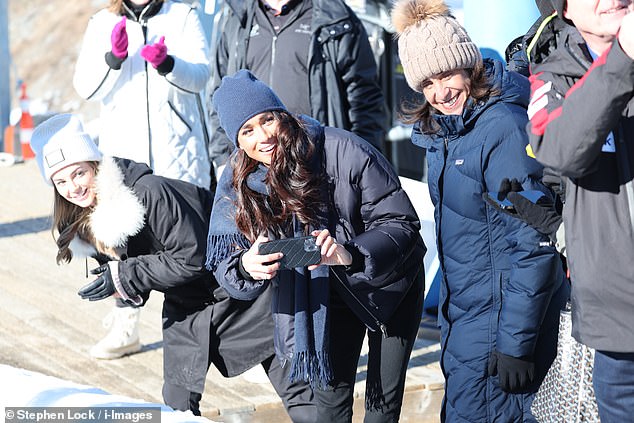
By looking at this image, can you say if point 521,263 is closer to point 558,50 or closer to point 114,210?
point 558,50

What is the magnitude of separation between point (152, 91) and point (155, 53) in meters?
0.29

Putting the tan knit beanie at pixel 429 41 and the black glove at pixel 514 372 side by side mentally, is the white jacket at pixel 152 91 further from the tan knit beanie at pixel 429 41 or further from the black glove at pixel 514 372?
the black glove at pixel 514 372

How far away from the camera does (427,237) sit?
5977 mm

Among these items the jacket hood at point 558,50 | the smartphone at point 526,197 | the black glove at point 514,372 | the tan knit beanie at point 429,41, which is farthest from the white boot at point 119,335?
the jacket hood at point 558,50

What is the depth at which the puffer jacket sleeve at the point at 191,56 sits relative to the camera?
5391 millimetres

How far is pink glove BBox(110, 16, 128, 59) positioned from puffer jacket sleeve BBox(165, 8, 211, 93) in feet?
0.76

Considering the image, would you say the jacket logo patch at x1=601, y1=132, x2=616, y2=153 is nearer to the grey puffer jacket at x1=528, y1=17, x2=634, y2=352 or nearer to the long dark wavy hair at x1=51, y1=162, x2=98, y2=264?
Result: the grey puffer jacket at x1=528, y1=17, x2=634, y2=352

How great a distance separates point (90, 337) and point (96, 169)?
1.92 m

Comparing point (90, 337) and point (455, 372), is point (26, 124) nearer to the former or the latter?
point (90, 337)

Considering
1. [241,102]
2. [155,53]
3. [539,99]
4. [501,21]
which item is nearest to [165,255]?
[241,102]

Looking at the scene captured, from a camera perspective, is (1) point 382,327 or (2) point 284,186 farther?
(1) point 382,327

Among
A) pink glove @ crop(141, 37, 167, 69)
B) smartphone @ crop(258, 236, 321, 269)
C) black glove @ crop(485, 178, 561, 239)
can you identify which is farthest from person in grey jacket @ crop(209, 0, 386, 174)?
black glove @ crop(485, 178, 561, 239)

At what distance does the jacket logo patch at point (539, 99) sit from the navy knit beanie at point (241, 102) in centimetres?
117

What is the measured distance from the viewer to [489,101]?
359 cm
